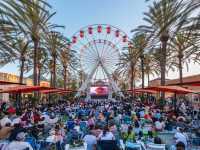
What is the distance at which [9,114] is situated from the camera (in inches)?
814

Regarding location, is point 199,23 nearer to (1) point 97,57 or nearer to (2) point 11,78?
(1) point 97,57

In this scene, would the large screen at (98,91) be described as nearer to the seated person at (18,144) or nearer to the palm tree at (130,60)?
the palm tree at (130,60)

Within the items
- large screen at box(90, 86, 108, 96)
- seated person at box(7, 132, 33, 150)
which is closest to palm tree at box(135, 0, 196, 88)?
seated person at box(7, 132, 33, 150)

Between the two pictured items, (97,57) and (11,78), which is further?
(11,78)

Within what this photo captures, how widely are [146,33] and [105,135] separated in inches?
1359

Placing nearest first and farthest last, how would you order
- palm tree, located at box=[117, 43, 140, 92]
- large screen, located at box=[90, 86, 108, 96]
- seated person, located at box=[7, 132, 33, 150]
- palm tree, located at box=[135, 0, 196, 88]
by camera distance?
seated person, located at box=[7, 132, 33, 150] → palm tree, located at box=[135, 0, 196, 88] → palm tree, located at box=[117, 43, 140, 92] → large screen, located at box=[90, 86, 108, 96]

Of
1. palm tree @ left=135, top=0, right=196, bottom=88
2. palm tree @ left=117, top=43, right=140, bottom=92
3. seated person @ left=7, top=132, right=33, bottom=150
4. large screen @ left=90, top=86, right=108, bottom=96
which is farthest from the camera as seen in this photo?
large screen @ left=90, top=86, right=108, bottom=96

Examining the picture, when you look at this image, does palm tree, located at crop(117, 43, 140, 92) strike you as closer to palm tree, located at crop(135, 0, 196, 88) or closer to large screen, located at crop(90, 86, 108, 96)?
large screen, located at crop(90, 86, 108, 96)

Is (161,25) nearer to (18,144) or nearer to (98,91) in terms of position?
(18,144)

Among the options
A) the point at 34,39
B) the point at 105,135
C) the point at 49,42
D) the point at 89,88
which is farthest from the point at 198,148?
the point at 89,88

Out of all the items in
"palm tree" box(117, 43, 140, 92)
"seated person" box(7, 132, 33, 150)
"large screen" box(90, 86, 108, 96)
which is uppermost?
"palm tree" box(117, 43, 140, 92)

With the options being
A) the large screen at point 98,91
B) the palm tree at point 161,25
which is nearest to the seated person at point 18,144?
the palm tree at point 161,25

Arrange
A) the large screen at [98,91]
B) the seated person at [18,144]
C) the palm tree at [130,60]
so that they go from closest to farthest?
the seated person at [18,144] → the palm tree at [130,60] → the large screen at [98,91]

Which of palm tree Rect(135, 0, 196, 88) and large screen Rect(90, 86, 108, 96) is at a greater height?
palm tree Rect(135, 0, 196, 88)
